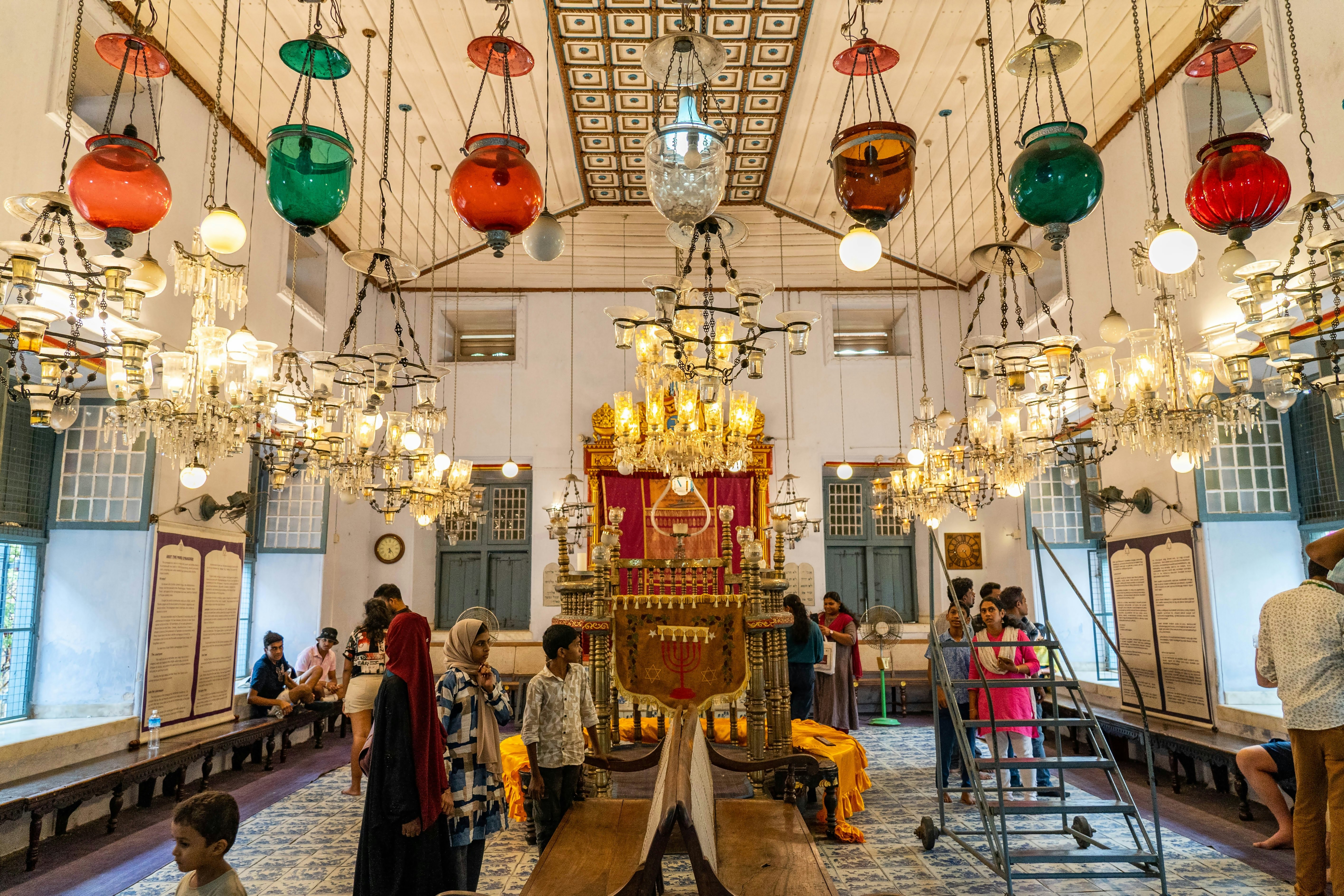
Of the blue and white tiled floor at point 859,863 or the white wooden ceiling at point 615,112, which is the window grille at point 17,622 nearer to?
the blue and white tiled floor at point 859,863

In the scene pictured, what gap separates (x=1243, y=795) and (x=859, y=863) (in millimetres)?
3132

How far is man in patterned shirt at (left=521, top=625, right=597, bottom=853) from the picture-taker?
4328 mm

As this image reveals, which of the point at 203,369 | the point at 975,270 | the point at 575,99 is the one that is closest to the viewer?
the point at 203,369

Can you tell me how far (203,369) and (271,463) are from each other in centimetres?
195

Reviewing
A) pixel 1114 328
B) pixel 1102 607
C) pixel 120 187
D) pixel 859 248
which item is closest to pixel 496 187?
pixel 120 187

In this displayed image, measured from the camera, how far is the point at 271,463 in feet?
22.9

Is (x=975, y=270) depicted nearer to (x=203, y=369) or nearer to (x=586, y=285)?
(x=586, y=285)

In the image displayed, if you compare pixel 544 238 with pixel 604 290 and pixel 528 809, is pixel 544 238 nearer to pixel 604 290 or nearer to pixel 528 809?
pixel 528 809

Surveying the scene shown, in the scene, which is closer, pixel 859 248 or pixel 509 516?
pixel 859 248

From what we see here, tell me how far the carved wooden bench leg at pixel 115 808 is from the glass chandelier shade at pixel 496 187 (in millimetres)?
5830

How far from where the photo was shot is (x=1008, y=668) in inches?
220

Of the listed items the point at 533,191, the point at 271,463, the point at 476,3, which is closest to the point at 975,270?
the point at 476,3

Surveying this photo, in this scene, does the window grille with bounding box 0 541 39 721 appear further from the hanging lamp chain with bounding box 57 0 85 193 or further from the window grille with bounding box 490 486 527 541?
the window grille with bounding box 490 486 527 541

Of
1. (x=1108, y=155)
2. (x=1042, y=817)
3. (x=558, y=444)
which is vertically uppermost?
(x=1108, y=155)
